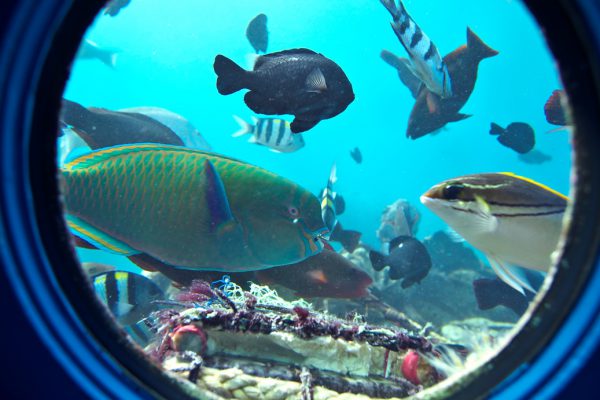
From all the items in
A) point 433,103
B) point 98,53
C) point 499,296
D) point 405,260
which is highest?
point 98,53

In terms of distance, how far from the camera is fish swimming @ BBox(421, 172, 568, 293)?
5.61 feet

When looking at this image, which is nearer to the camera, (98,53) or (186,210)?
(186,210)

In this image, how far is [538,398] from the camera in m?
0.75

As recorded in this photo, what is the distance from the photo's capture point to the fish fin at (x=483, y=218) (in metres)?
1.76

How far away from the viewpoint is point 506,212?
5.76 ft

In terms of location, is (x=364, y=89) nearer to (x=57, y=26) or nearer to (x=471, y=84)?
(x=471, y=84)

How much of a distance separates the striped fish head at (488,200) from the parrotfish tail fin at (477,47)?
315cm

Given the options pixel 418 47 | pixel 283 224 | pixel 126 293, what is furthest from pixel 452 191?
pixel 126 293

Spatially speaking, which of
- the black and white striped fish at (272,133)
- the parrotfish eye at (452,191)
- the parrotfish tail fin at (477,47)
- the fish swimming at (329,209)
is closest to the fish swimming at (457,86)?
the parrotfish tail fin at (477,47)

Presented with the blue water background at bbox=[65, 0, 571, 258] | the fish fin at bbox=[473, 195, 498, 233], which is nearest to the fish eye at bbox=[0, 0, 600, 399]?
the fish fin at bbox=[473, 195, 498, 233]

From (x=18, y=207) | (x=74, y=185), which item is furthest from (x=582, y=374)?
(x=74, y=185)

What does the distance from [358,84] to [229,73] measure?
58428 millimetres

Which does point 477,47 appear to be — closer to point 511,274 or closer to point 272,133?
point 272,133

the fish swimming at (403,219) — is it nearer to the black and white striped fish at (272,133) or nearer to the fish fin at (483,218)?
the black and white striped fish at (272,133)
